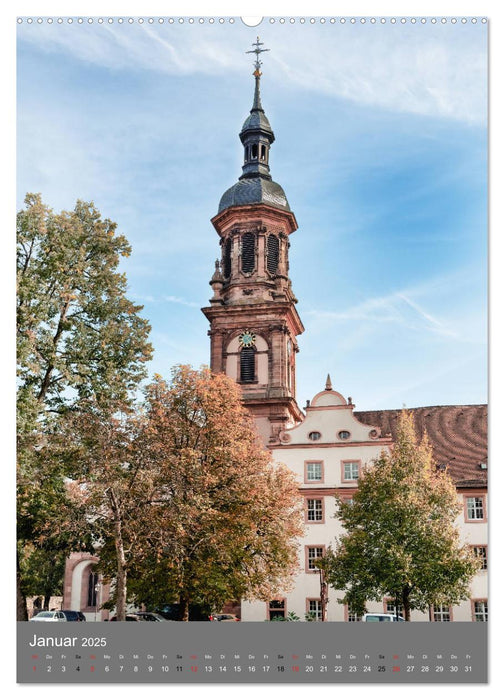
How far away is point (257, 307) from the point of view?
44.6 m

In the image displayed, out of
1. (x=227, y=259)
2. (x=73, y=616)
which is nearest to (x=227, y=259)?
(x=227, y=259)

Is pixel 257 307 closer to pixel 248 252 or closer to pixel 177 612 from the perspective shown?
pixel 248 252

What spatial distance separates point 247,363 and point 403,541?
1986cm

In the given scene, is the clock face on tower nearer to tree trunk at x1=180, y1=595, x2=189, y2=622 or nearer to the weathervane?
tree trunk at x1=180, y1=595, x2=189, y2=622

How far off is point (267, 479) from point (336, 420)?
30.9ft

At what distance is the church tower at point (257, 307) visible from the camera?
42562mm

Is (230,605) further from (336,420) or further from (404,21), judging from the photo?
(404,21)

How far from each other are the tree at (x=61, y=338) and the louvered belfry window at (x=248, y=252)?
25.6 meters

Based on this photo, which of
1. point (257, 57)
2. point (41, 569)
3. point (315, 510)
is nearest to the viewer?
point (257, 57)

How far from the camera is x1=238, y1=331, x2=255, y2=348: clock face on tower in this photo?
145ft

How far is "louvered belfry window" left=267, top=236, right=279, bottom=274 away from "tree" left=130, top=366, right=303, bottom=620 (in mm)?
19502

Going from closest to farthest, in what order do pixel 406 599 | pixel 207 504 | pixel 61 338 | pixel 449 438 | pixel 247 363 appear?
pixel 61 338 → pixel 207 504 → pixel 406 599 → pixel 449 438 → pixel 247 363
